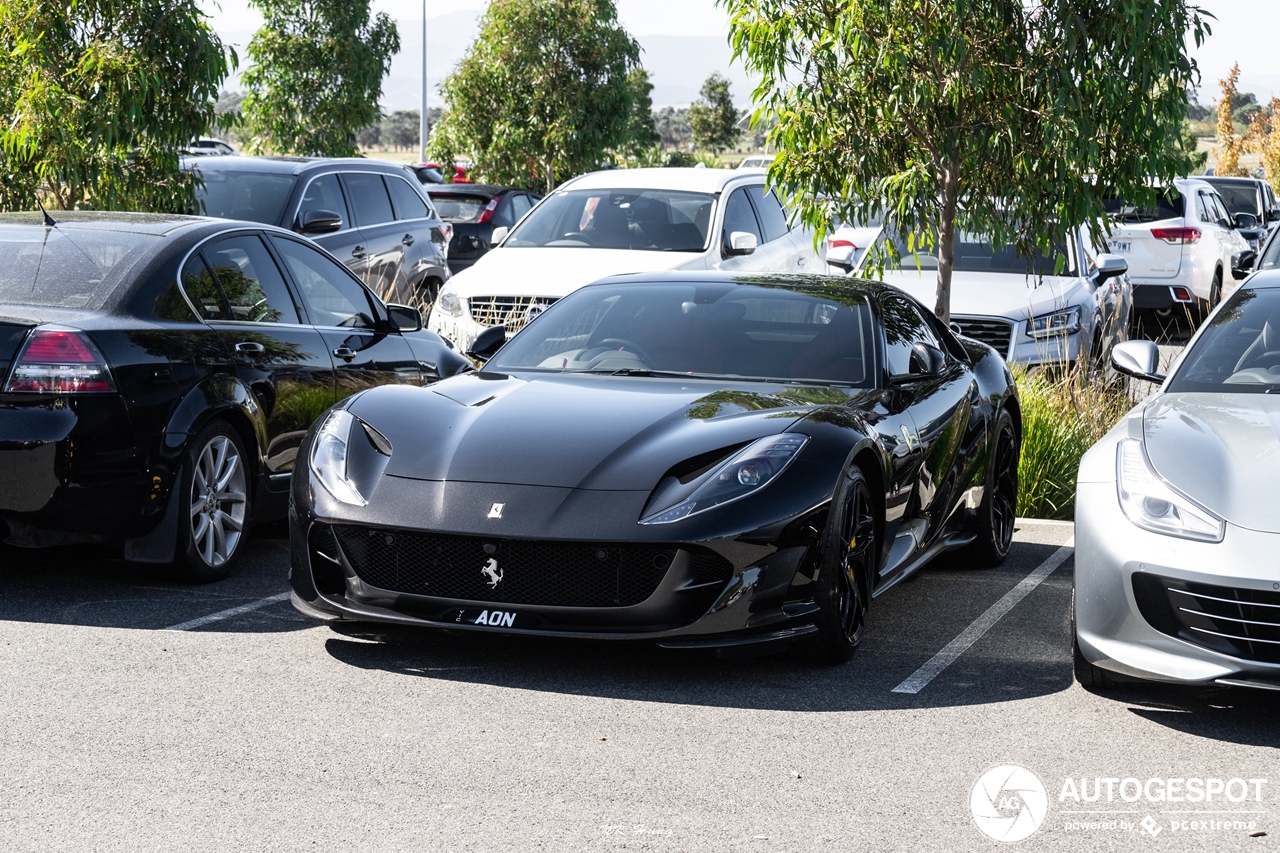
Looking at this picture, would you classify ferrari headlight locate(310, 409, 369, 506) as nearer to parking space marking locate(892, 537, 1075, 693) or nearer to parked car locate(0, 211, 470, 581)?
parked car locate(0, 211, 470, 581)

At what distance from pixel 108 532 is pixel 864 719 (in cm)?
309

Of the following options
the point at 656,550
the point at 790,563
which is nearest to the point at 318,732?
the point at 656,550

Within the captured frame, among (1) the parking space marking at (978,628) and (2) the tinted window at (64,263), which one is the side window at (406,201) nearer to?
(2) the tinted window at (64,263)

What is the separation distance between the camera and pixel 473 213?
69.3 ft

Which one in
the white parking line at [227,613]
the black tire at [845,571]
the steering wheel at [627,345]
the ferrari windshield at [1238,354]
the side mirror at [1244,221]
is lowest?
the white parking line at [227,613]

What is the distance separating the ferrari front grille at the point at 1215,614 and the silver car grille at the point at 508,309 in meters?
7.15

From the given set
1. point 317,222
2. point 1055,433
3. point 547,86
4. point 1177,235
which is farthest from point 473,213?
point 1055,433

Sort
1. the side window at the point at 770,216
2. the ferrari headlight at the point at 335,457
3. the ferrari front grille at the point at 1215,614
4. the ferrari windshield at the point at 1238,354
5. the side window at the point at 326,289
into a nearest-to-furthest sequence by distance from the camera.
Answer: the ferrari front grille at the point at 1215,614 < the ferrari headlight at the point at 335,457 < the ferrari windshield at the point at 1238,354 < the side window at the point at 326,289 < the side window at the point at 770,216

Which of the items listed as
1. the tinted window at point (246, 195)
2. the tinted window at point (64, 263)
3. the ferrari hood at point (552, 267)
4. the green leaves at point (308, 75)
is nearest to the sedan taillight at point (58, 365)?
the tinted window at point (64, 263)

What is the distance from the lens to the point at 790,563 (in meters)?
5.24

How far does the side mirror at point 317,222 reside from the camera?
41.2 feet

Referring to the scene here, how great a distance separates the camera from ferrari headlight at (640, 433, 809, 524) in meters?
5.16

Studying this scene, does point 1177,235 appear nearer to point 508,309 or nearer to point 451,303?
point 508,309

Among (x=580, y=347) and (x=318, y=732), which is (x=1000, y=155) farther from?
(x=318, y=732)
